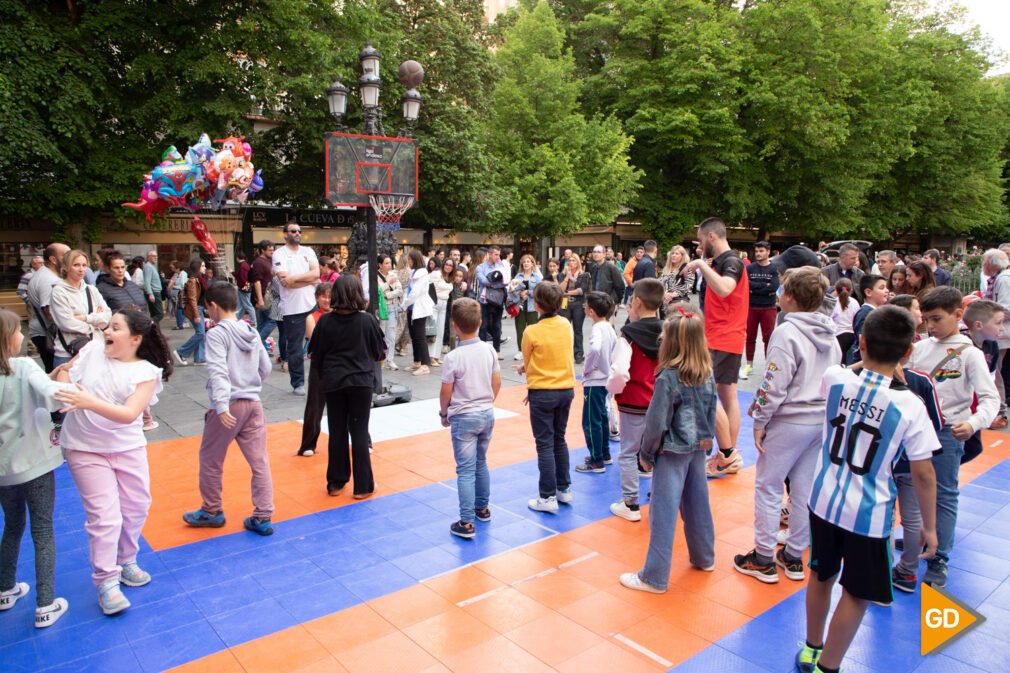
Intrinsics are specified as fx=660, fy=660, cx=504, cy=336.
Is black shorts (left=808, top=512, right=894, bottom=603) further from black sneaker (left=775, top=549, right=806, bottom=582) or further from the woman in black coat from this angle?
the woman in black coat

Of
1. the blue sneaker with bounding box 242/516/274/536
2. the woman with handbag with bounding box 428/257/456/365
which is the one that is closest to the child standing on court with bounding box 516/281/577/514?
the blue sneaker with bounding box 242/516/274/536

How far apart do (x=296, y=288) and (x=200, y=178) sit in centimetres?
183

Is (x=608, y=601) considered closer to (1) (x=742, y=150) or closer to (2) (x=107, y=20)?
(2) (x=107, y=20)

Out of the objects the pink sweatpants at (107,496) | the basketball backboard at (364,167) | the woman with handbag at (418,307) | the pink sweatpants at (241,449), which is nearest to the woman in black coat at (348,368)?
the pink sweatpants at (241,449)

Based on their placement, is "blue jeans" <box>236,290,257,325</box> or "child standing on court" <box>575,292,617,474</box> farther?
"blue jeans" <box>236,290,257,325</box>

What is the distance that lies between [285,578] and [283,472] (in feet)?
6.98

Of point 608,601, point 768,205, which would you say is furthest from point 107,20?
point 768,205

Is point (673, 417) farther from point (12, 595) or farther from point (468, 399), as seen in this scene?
point (12, 595)

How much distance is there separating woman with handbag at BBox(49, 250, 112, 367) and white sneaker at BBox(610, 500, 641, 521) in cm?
496

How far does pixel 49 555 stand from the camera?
12.3 ft

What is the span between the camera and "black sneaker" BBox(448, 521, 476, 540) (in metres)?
4.83

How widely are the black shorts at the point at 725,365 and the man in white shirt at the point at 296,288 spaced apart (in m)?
5.26

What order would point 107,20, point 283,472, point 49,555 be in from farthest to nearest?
1. point 107,20
2. point 283,472
3. point 49,555

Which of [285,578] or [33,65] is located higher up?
[33,65]
